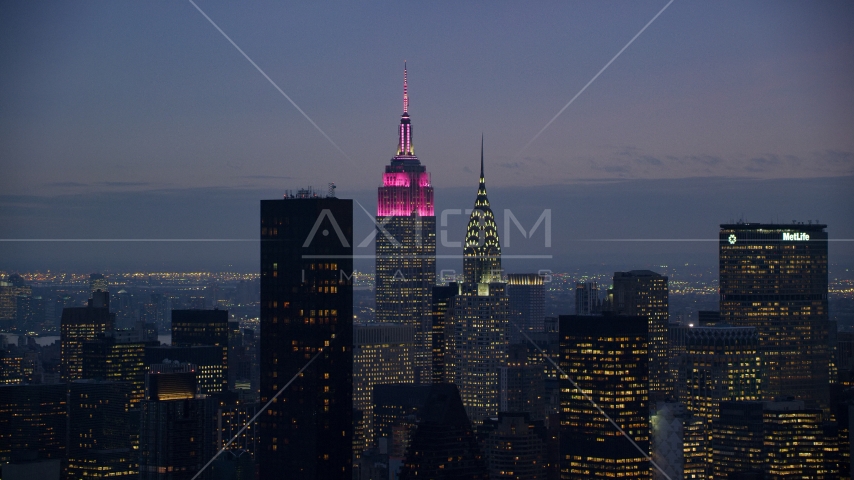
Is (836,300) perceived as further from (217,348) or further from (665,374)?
(217,348)

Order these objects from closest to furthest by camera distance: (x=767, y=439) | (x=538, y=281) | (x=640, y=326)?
(x=767, y=439) → (x=640, y=326) → (x=538, y=281)

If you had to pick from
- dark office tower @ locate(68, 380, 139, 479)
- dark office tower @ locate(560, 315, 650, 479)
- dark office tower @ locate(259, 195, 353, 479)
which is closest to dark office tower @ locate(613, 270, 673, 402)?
dark office tower @ locate(560, 315, 650, 479)

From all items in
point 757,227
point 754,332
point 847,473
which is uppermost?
point 757,227

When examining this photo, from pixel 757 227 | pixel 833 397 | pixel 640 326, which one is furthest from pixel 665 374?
pixel 757 227

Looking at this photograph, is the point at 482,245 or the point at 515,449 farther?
the point at 482,245

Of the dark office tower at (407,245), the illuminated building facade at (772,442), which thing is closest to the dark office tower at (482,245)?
the dark office tower at (407,245)

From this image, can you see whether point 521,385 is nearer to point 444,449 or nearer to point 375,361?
point 375,361

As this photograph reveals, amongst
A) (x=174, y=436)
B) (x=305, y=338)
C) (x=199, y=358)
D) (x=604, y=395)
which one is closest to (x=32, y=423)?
(x=174, y=436)
